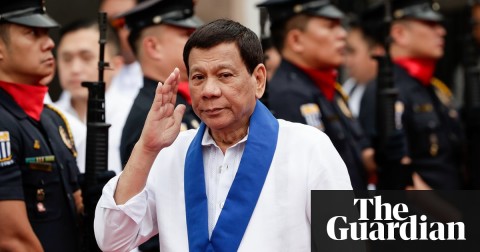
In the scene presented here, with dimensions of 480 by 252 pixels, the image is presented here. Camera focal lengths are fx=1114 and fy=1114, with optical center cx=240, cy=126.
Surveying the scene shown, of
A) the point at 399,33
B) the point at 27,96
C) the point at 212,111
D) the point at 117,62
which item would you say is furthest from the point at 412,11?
the point at 212,111

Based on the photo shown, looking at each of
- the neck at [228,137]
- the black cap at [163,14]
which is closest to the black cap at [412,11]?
the black cap at [163,14]

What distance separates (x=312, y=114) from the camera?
24.9 feet

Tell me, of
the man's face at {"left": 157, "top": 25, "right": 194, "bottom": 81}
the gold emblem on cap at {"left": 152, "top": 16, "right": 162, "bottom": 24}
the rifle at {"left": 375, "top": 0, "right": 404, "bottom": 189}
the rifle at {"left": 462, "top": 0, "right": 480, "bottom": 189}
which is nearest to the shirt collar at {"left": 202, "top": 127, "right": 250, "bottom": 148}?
the man's face at {"left": 157, "top": 25, "right": 194, "bottom": 81}

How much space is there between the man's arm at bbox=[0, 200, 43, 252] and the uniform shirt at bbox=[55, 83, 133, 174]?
134cm

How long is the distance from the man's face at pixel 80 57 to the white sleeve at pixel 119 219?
4.05 m

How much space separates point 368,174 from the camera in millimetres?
8438

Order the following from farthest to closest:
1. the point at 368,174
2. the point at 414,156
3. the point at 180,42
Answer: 1. the point at 414,156
2. the point at 368,174
3. the point at 180,42

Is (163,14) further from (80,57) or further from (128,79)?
(128,79)

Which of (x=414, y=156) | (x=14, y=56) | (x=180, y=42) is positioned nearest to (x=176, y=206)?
(x=14, y=56)

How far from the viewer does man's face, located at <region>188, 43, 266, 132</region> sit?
4.41 m

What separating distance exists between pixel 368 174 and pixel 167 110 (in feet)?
13.7

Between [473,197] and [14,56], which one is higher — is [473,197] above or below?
below

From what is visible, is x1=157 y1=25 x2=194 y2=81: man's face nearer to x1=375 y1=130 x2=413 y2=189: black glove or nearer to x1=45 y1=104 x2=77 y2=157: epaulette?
x1=45 y1=104 x2=77 y2=157: epaulette

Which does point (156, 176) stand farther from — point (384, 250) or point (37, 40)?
point (384, 250)
